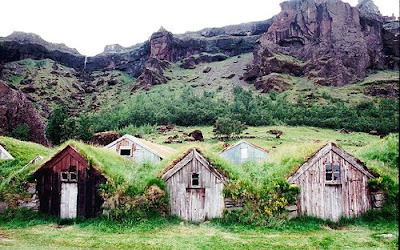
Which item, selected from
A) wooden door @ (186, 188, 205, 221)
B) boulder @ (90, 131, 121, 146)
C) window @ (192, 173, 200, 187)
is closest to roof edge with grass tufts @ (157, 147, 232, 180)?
window @ (192, 173, 200, 187)

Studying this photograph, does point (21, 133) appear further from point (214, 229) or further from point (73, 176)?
point (214, 229)

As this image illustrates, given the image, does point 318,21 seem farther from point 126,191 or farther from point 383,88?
point 126,191

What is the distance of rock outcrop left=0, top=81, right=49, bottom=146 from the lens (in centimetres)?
5419

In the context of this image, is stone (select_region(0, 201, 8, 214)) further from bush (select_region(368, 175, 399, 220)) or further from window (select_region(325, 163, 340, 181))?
bush (select_region(368, 175, 399, 220))

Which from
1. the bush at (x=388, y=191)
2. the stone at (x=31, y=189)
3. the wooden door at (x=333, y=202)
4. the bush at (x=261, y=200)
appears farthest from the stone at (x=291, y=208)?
the stone at (x=31, y=189)

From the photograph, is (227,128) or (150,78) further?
(150,78)

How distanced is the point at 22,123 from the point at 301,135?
54.0m

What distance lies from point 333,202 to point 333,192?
0.51m

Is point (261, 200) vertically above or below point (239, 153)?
below

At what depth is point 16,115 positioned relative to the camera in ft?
184

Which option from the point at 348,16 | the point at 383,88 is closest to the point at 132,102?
the point at 383,88

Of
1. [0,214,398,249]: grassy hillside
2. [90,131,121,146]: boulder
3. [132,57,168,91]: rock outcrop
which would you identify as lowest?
[0,214,398,249]: grassy hillside

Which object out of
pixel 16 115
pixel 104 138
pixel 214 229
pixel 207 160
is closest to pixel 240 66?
pixel 16 115

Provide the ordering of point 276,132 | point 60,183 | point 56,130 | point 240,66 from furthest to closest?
point 240,66 → point 276,132 → point 56,130 → point 60,183
